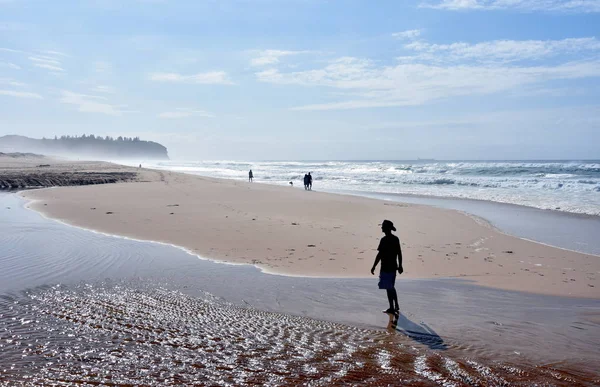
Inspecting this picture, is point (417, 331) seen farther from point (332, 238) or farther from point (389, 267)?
point (332, 238)

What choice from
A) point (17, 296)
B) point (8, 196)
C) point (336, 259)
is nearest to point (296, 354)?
point (17, 296)

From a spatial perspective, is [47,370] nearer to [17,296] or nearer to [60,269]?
[17,296]

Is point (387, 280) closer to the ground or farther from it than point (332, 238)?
farther from it

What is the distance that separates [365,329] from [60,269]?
6.53m

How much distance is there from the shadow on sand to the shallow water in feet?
0.09

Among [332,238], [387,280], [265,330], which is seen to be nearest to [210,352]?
[265,330]

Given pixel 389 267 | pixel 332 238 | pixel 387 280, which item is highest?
pixel 389 267

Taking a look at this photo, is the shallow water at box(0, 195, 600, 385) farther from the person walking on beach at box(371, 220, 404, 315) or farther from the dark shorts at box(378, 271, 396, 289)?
the dark shorts at box(378, 271, 396, 289)

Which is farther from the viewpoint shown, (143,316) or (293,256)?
(293,256)

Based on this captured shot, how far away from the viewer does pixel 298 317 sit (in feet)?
23.5

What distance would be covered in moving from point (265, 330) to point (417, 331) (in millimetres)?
2197

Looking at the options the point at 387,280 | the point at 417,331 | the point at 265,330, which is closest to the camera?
the point at 265,330

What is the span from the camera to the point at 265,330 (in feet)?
21.2

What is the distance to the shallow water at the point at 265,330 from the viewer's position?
16.9 ft
